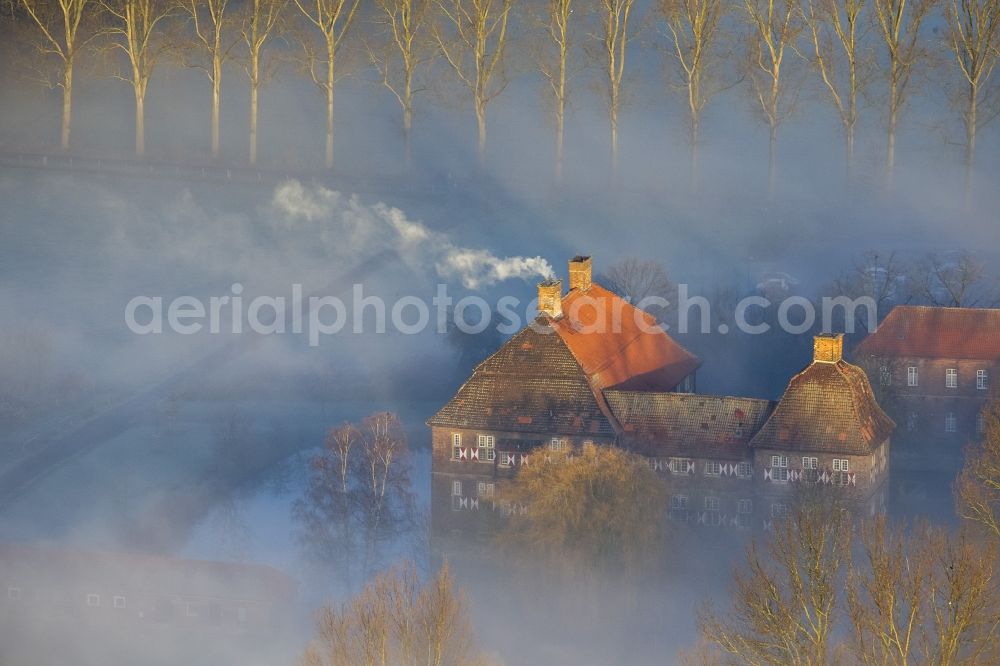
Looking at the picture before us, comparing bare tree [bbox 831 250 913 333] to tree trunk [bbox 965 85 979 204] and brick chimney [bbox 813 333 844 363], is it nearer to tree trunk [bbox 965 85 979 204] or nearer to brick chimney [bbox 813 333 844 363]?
tree trunk [bbox 965 85 979 204]

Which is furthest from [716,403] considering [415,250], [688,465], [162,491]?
[415,250]

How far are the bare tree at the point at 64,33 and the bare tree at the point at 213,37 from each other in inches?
198

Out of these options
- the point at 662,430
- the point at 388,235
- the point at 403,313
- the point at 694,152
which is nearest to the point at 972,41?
the point at 694,152

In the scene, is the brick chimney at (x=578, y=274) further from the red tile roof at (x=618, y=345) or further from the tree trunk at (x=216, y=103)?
the tree trunk at (x=216, y=103)

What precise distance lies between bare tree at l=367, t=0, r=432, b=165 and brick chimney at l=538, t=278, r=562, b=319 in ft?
110

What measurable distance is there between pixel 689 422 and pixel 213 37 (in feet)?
155

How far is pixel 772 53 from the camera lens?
115812 mm

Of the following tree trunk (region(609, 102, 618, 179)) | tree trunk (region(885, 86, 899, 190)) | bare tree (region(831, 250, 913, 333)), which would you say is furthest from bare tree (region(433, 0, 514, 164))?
bare tree (region(831, 250, 913, 333))

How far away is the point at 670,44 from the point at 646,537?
5753 centimetres

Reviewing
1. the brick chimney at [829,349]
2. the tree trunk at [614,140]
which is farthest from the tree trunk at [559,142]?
the brick chimney at [829,349]

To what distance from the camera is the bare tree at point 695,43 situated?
11631 centimetres

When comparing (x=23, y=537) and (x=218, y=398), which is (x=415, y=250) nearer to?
(x=218, y=398)

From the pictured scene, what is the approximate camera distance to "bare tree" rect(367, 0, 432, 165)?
118125 mm

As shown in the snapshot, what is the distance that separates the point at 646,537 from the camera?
248ft
